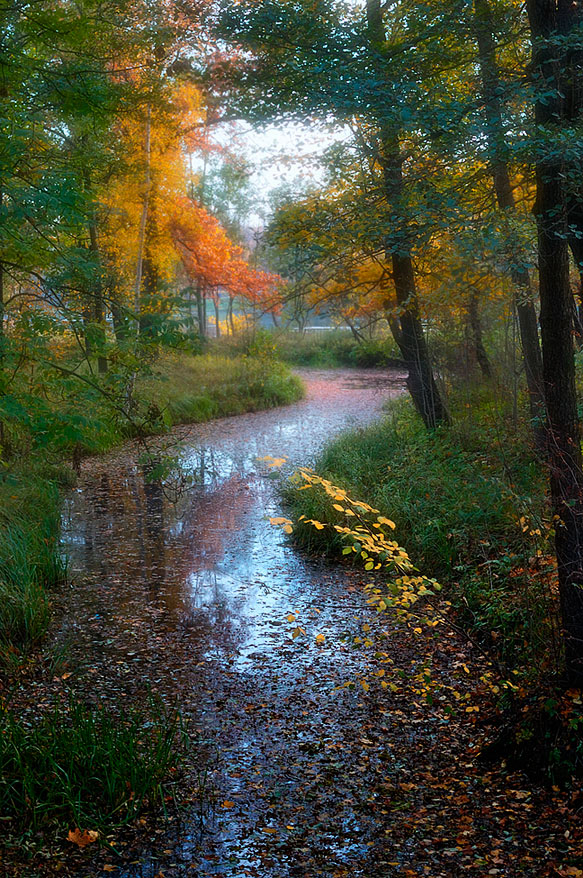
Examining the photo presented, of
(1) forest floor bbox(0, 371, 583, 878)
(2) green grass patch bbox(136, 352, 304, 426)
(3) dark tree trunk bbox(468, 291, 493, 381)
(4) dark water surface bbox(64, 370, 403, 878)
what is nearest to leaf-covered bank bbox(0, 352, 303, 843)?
(1) forest floor bbox(0, 371, 583, 878)

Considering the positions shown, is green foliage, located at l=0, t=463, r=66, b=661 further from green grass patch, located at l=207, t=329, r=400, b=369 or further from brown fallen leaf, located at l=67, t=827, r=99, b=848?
green grass patch, located at l=207, t=329, r=400, b=369

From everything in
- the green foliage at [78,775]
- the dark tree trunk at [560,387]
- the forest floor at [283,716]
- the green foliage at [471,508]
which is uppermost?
the dark tree trunk at [560,387]

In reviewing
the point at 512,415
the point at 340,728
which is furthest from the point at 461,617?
the point at 512,415

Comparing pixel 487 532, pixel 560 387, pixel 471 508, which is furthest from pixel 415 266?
pixel 560 387

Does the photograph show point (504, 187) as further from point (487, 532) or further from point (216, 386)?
point (216, 386)

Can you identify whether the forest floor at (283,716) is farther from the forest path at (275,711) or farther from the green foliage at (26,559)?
the green foliage at (26,559)

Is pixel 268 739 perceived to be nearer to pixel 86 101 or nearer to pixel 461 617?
pixel 461 617

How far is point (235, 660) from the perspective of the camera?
5.27 meters

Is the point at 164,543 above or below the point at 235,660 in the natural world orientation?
above

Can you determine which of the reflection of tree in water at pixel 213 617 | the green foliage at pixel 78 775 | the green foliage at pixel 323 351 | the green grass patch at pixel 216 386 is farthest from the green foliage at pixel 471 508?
the green foliage at pixel 323 351

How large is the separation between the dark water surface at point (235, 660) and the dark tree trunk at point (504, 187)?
7.88 feet

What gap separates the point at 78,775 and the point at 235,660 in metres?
1.95

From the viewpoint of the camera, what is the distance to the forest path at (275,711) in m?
3.18

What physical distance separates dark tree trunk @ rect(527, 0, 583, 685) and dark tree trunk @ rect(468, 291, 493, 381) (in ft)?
14.2
